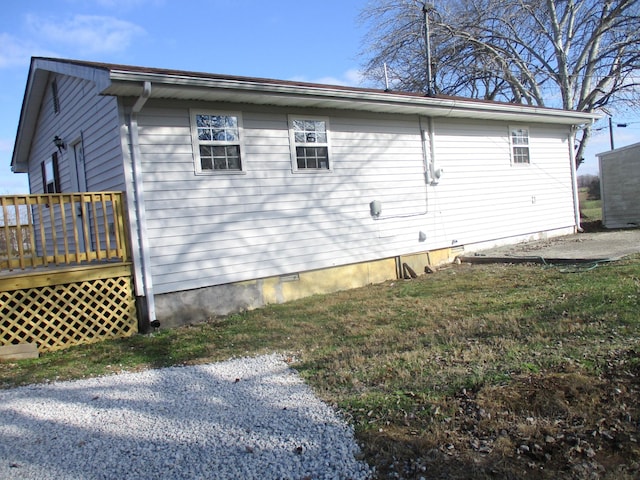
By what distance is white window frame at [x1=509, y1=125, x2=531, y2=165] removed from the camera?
1166 centimetres

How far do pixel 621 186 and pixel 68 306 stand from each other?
15880 mm

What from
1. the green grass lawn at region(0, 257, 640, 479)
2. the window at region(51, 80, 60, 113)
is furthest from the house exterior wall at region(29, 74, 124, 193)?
the green grass lawn at region(0, 257, 640, 479)

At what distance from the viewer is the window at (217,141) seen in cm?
700

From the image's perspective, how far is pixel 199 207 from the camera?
275 inches

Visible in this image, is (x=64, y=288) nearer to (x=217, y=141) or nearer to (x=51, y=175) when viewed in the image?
(x=217, y=141)

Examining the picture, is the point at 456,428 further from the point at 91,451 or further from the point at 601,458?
the point at 91,451

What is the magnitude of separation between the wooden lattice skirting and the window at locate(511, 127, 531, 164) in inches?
373

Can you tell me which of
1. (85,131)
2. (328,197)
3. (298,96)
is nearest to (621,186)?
(328,197)

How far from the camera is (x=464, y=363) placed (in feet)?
13.4

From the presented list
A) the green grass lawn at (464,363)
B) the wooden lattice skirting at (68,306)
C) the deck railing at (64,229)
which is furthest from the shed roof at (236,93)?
the green grass lawn at (464,363)

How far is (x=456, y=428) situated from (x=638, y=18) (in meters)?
→ 18.9

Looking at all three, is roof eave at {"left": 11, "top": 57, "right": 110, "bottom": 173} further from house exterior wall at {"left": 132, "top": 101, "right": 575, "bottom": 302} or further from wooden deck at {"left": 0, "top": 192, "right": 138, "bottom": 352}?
wooden deck at {"left": 0, "top": 192, "right": 138, "bottom": 352}

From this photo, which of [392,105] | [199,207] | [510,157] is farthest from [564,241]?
[199,207]

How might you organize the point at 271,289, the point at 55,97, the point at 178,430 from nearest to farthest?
the point at 178,430 → the point at 271,289 → the point at 55,97
